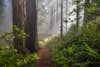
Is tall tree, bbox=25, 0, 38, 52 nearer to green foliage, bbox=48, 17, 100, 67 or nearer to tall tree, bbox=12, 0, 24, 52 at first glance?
tall tree, bbox=12, 0, 24, 52

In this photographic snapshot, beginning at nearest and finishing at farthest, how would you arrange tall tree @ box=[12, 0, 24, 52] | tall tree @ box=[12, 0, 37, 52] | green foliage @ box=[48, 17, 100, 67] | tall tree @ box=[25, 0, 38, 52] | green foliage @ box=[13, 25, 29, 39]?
green foliage @ box=[48, 17, 100, 67]
green foliage @ box=[13, 25, 29, 39]
tall tree @ box=[12, 0, 24, 52]
tall tree @ box=[12, 0, 37, 52]
tall tree @ box=[25, 0, 38, 52]

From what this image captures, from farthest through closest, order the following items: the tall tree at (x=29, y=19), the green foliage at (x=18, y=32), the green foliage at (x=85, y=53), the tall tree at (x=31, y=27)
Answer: the tall tree at (x=31, y=27), the tall tree at (x=29, y=19), the green foliage at (x=18, y=32), the green foliage at (x=85, y=53)

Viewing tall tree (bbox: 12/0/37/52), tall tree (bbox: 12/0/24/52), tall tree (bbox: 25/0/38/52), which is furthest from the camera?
tall tree (bbox: 25/0/38/52)

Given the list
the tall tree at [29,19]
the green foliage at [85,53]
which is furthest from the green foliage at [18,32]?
the tall tree at [29,19]

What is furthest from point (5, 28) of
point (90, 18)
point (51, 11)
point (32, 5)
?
point (51, 11)

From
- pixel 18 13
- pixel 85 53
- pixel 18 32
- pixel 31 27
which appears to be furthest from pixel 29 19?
pixel 85 53

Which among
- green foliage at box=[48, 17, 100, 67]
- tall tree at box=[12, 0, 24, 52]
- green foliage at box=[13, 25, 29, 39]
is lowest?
green foliage at box=[48, 17, 100, 67]

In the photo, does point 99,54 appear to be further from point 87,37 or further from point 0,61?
point 0,61

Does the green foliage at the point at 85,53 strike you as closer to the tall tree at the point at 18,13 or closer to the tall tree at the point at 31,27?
the tall tree at the point at 18,13

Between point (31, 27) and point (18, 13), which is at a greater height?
point (18, 13)

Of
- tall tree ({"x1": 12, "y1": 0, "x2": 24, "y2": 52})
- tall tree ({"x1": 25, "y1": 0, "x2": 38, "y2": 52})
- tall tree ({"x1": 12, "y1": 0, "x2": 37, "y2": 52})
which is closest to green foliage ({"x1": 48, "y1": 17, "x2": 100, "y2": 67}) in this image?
tall tree ({"x1": 12, "y1": 0, "x2": 24, "y2": 52})

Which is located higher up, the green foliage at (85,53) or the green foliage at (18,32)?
the green foliage at (18,32)

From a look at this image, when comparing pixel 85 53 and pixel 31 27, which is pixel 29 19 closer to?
pixel 31 27

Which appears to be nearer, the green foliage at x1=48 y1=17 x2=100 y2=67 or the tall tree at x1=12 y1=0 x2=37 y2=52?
the green foliage at x1=48 y1=17 x2=100 y2=67
